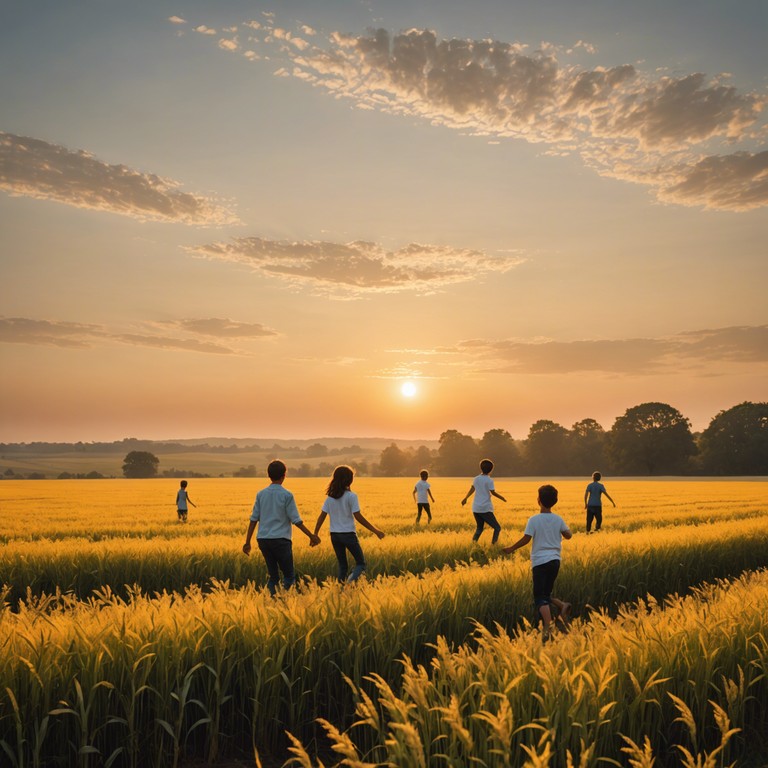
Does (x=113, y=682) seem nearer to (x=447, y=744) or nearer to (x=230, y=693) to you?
(x=230, y=693)

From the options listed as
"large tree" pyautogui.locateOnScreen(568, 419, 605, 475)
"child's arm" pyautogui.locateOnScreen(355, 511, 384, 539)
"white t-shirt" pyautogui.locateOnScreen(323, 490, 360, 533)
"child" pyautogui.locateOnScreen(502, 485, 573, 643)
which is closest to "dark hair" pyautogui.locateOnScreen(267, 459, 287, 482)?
"white t-shirt" pyautogui.locateOnScreen(323, 490, 360, 533)

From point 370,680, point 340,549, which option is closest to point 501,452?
point 340,549

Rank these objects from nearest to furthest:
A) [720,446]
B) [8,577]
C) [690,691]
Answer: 1. [690,691]
2. [8,577]
3. [720,446]

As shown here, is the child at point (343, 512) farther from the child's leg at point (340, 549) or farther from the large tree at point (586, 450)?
the large tree at point (586, 450)

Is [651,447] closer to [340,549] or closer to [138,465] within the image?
[138,465]

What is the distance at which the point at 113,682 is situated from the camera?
5.71 meters

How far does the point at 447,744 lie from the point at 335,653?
2.54 meters

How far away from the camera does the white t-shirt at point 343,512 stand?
11.6m

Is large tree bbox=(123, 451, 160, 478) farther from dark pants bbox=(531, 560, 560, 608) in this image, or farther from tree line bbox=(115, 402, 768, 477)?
dark pants bbox=(531, 560, 560, 608)

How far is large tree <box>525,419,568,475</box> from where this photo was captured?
395ft

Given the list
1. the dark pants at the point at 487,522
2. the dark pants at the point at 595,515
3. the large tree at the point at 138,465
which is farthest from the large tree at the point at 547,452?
the dark pants at the point at 487,522

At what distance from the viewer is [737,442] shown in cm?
10550

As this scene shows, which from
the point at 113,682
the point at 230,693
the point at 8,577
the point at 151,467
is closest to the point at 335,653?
the point at 230,693

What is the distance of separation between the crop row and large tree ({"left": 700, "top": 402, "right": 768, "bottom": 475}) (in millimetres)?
108995
